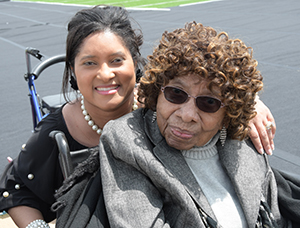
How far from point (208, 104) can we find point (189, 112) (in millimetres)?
86

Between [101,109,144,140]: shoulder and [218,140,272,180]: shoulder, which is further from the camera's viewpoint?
[218,140,272,180]: shoulder

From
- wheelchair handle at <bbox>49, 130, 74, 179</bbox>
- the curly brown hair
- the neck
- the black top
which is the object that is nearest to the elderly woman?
the curly brown hair

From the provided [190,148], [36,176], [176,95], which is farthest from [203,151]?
[36,176]

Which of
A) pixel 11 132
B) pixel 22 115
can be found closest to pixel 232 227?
pixel 11 132

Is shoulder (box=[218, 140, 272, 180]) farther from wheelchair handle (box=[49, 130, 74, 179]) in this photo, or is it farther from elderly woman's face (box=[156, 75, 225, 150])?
wheelchair handle (box=[49, 130, 74, 179])

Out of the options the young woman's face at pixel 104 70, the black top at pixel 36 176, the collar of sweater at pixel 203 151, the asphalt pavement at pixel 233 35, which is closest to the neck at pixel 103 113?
the young woman's face at pixel 104 70

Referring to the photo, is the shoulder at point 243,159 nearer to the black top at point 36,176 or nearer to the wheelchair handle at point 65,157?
the wheelchair handle at point 65,157

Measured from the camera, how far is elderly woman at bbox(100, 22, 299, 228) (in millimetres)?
1466

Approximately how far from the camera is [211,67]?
150 centimetres

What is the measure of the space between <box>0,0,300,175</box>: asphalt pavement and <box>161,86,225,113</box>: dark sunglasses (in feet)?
1.15

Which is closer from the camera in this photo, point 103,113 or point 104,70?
point 104,70

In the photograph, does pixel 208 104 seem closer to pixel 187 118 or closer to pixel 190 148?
pixel 187 118

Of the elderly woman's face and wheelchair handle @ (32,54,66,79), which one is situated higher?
the elderly woman's face

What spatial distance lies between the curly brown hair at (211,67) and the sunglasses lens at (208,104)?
0.03 metres
